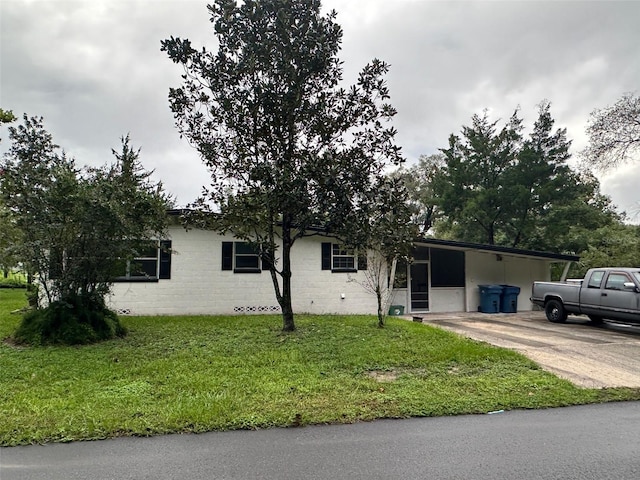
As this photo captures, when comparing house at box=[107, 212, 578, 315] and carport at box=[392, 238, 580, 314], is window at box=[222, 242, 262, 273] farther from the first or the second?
carport at box=[392, 238, 580, 314]

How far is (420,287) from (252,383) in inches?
412

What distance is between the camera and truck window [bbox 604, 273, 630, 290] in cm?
1074

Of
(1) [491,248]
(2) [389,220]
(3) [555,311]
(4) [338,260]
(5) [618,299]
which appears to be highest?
(2) [389,220]

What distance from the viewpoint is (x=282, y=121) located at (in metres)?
8.62

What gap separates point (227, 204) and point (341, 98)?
10.9 ft

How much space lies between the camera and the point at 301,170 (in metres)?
7.99

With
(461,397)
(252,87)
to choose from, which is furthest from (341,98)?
(461,397)

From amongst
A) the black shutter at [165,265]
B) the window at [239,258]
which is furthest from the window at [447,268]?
the black shutter at [165,265]

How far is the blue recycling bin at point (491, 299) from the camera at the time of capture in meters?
14.8

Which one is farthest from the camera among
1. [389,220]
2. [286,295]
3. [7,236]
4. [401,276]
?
[401,276]

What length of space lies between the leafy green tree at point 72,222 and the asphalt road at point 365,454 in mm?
5276

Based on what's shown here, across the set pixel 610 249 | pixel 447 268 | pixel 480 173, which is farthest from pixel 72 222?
pixel 480 173

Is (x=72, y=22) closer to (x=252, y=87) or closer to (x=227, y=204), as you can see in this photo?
(x=252, y=87)

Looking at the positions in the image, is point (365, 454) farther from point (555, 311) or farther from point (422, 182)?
point (422, 182)
